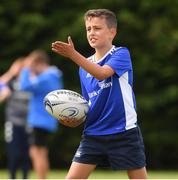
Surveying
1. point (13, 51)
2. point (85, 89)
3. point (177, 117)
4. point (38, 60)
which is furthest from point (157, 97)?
point (85, 89)

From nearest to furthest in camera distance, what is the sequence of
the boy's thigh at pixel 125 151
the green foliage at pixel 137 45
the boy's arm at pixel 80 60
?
1. the boy's arm at pixel 80 60
2. the boy's thigh at pixel 125 151
3. the green foliage at pixel 137 45

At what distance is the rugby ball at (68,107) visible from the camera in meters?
5.99

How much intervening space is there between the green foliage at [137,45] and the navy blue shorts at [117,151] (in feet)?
35.9

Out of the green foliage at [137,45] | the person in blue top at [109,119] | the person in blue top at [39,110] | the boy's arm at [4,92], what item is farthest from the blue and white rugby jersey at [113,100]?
the green foliage at [137,45]

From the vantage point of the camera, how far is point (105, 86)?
231 inches

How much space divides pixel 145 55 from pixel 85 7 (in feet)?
5.49

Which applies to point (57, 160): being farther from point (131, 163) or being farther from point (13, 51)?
point (131, 163)

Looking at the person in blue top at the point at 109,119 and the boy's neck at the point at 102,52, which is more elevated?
the boy's neck at the point at 102,52

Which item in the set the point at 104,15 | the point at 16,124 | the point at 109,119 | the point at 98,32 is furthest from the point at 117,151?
the point at 16,124

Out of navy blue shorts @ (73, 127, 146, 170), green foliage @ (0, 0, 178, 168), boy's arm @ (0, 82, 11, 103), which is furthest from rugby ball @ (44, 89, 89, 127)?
green foliage @ (0, 0, 178, 168)

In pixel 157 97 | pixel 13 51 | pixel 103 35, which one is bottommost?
pixel 157 97

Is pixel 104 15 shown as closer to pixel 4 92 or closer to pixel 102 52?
pixel 102 52

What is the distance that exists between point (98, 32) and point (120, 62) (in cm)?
28

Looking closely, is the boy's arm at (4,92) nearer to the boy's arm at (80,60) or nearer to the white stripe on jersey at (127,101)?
the white stripe on jersey at (127,101)
